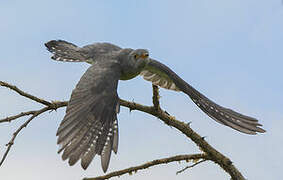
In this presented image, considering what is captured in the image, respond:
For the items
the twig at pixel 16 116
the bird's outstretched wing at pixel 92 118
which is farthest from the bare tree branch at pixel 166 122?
the bird's outstretched wing at pixel 92 118

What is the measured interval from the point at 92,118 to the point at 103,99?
399 millimetres

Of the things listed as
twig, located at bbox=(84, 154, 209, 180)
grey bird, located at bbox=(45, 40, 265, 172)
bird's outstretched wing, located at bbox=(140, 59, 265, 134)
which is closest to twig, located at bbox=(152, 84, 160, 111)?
grey bird, located at bbox=(45, 40, 265, 172)

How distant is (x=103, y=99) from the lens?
6.62 m

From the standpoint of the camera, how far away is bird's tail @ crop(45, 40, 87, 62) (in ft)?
25.8

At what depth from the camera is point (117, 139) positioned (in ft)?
19.9

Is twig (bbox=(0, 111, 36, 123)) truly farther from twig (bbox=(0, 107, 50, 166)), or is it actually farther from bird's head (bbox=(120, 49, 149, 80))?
bird's head (bbox=(120, 49, 149, 80))

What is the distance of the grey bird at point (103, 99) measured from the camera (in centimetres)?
579

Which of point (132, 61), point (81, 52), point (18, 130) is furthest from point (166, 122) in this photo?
point (81, 52)

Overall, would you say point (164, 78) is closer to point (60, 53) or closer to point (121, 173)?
point (60, 53)

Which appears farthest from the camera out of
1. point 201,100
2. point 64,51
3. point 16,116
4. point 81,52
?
point 64,51

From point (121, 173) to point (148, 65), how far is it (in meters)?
2.61

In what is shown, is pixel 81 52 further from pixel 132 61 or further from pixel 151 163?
pixel 151 163

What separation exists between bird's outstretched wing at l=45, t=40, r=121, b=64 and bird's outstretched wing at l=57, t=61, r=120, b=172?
462 mm

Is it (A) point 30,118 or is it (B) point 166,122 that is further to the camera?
(B) point 166,122
